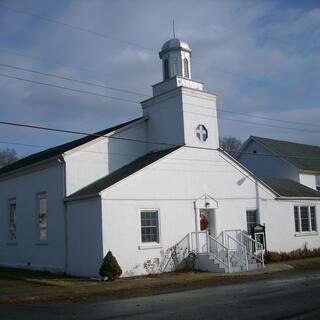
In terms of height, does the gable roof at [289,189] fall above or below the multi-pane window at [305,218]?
above

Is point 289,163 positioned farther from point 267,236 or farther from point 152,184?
point 152,184

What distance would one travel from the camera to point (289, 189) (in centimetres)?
3228

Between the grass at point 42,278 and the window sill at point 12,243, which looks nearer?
the grass at point 42,278

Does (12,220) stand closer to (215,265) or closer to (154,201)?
(154,201)

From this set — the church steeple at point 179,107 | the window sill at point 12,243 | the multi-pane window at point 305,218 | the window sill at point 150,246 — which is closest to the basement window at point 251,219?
the multi-pane window at point 305,218

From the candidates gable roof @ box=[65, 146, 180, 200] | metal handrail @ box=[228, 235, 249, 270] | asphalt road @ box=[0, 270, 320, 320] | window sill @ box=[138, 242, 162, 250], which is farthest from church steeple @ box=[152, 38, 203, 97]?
asphalt road @ box=[0, 270, 320, 320]

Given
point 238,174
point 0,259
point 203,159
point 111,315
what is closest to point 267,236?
point 238,174

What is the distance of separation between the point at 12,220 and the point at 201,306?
59.6ft

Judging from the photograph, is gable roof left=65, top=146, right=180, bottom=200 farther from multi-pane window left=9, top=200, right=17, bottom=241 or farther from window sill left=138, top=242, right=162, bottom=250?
multi-pane window left=9, top=200, right=17, bottom=241

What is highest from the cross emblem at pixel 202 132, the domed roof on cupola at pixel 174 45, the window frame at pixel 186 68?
the domed roof on cupola at pixel 174 45

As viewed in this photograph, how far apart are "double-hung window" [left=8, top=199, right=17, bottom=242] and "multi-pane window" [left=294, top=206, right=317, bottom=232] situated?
1602cm

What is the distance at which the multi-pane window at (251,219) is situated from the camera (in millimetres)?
27306

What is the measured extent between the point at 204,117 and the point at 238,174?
3.60 m

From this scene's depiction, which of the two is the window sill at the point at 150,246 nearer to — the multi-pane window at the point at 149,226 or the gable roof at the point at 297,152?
the multi-pane window at the point at 149,226
